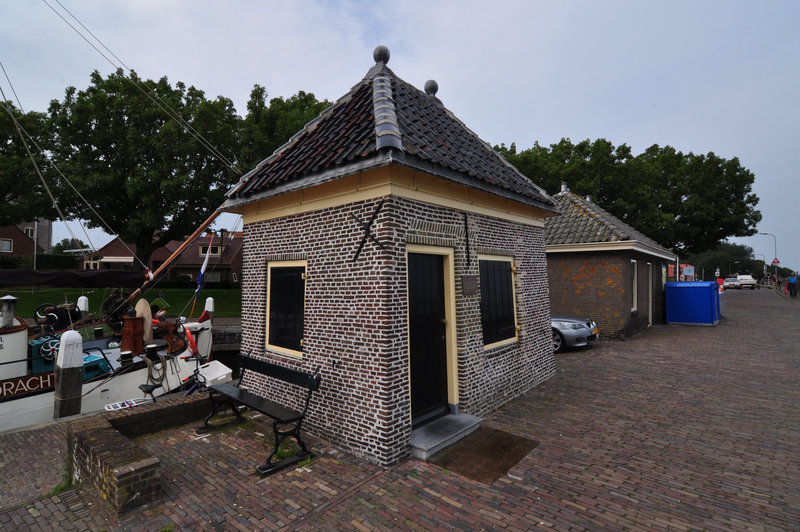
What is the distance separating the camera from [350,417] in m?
5.16

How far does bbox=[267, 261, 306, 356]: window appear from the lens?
6211 millimetres

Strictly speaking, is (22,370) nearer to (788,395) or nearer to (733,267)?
(788,395)

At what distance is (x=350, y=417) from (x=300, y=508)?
1391mm

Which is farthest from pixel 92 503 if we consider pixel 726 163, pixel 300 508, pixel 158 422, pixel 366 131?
pixel 726 163

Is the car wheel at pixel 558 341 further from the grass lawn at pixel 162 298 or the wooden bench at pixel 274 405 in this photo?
the grass lawn at pixel 162 298

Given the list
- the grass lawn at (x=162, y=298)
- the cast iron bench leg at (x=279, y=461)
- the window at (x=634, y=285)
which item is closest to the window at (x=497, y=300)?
the cast iron bench leg at (x=279, y=461)

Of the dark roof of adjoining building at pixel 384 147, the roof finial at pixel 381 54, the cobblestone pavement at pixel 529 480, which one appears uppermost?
the roof finial at pixel 381 54

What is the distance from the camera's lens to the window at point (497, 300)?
6772 millimetres

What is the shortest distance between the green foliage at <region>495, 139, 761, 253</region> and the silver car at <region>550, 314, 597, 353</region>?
16.0m

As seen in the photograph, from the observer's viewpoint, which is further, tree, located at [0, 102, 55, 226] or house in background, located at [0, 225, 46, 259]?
house in background, located at [0, 225, 46, 259]

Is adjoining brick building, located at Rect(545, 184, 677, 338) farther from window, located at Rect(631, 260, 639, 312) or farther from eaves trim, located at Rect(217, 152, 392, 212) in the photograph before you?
eaves trim, located at Rect(217, 152, 392, 212)

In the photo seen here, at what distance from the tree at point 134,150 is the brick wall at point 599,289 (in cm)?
1689

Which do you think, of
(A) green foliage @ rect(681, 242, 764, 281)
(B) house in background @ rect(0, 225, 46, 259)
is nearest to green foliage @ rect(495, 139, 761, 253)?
(B) house in background @ rect(0, 225, 46, 259)

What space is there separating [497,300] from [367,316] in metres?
3.06
